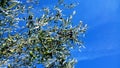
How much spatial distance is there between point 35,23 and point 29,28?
0.59 meters

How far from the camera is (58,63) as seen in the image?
40.1 meters

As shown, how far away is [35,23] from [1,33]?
2774 mm

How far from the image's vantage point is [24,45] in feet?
125

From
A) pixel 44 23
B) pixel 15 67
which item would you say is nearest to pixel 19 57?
pixel 15 67

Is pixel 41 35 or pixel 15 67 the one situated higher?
pixel 41 35

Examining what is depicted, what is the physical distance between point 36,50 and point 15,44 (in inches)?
70.7

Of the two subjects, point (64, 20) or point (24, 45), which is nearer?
point (24, 45)

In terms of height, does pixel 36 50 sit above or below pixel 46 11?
below

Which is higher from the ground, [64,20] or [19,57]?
[64,20]

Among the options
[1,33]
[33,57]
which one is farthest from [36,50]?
[1,33]

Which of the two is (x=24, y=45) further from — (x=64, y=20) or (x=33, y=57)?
(x=64, y=20)

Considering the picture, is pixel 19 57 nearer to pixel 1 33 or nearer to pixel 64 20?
pixel 1 33

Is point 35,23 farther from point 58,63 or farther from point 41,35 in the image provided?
point 58,63

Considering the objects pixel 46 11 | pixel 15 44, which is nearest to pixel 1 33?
pixel 15 44
